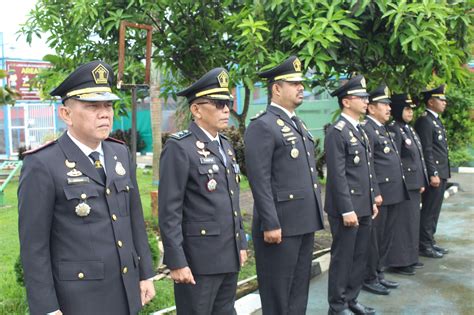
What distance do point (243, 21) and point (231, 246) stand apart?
6.63 feet

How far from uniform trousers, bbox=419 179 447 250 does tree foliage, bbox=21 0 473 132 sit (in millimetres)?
1368

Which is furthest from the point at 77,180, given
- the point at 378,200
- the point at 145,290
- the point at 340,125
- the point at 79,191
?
the point at 378,200

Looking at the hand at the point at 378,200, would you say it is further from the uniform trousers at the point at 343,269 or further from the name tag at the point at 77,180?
the name tag at the point at 77,180

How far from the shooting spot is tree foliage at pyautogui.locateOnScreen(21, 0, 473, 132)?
411 centimetres

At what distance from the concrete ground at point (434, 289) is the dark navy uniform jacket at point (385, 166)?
2.83 ft

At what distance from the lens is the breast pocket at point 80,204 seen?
227 centimetres

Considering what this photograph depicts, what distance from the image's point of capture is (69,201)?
7.47 feet

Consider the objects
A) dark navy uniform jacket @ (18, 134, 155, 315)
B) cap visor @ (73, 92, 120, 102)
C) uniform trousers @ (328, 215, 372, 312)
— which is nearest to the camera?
dark navy uniform jacket @ (18, 134, 155, 315)

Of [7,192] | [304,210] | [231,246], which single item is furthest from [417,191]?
[7,192]

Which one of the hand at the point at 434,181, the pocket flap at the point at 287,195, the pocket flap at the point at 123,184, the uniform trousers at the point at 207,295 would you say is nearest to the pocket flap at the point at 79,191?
the pocket flap at the point at 123,184

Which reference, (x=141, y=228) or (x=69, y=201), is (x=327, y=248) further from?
(x=69, y=201)

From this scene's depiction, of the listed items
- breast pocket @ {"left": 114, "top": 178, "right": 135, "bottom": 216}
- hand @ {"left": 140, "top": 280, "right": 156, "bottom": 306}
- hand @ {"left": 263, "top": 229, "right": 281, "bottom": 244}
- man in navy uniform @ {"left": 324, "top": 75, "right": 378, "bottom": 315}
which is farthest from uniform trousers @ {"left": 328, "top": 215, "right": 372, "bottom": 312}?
breast pocket @ {"left": 114, "top": 178, "right": 135, "bottom": 216}

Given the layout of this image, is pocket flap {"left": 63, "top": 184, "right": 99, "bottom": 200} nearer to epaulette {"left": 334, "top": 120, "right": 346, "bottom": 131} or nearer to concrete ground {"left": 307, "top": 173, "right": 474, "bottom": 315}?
epaulette {"left": 334, "top": 120, "right": 346, "bottom": 131}

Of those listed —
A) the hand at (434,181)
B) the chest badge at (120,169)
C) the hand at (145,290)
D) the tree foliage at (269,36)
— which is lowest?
the hand at (145,290)
